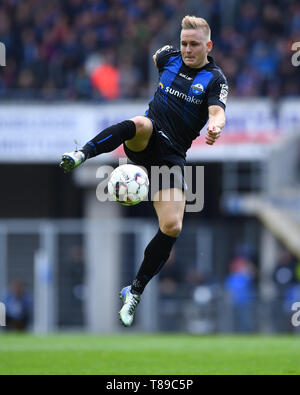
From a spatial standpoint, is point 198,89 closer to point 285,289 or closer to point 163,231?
point 163,231

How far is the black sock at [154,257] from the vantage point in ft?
29.2

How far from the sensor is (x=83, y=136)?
19734mm

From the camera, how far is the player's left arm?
8.10 meters

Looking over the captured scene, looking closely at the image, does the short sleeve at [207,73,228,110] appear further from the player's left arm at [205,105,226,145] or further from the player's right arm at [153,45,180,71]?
the player's right arm at [153,45,180,71]

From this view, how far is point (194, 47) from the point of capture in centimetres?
894

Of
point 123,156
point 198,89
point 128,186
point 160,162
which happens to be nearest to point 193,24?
point 198,89

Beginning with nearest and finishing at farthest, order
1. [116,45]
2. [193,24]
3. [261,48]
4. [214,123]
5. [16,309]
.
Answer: [214,123], [193,24], [16,309], [261,48], [116,45]

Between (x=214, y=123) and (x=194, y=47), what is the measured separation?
3.31 feet

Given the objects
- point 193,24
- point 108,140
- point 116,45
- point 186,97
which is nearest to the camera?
point 108,140

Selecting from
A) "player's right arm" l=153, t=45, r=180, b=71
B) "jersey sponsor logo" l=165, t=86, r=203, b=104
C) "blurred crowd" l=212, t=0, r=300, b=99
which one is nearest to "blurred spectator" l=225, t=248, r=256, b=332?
"blurred crowd" l=212, t=0, r=300, b=99

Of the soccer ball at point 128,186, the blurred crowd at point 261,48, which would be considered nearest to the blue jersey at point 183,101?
the soccer ball at point 128,186

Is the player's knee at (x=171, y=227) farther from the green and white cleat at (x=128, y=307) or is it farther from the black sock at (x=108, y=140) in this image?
the black sock at (x=108, y=140)
